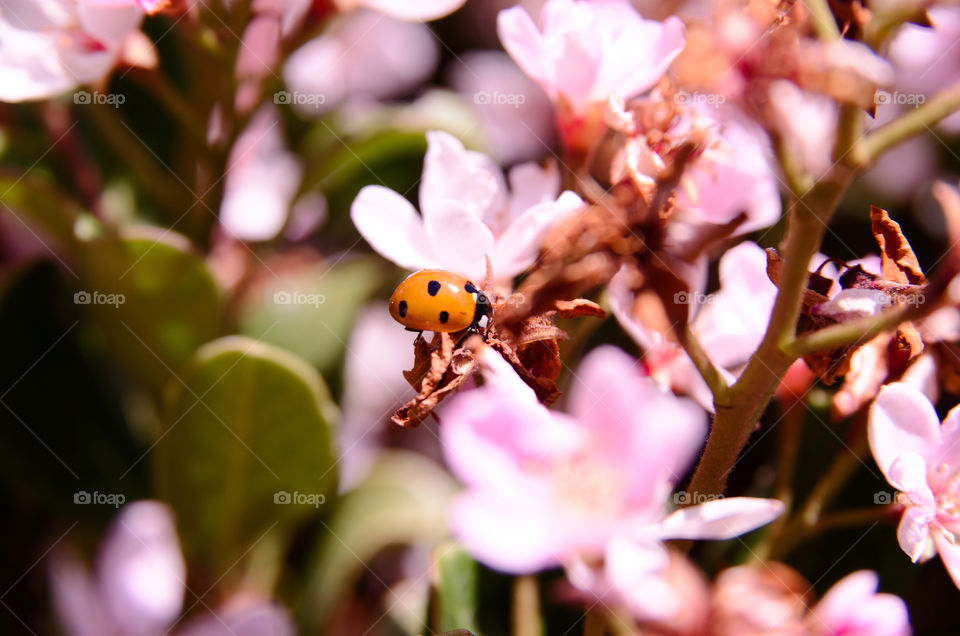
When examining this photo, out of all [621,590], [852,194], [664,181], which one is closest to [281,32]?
[664,181]

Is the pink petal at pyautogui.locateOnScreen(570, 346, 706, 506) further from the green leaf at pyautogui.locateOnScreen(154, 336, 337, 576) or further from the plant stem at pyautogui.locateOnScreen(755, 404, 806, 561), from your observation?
the green leaf at pyautogui.locateOnScreen(154, 336, 337, 576)

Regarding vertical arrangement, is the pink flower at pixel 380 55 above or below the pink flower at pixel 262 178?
above

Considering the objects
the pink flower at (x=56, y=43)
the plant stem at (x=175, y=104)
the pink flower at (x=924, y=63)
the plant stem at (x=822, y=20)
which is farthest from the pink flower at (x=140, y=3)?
the pink flower at (x=924, y=63)

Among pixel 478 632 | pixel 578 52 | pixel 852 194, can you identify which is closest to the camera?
pixel 578 52

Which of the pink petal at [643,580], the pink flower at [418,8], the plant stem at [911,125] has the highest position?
the plant stem at [911,125]

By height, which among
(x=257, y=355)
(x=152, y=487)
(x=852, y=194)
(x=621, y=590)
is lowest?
(x=152, y=487)

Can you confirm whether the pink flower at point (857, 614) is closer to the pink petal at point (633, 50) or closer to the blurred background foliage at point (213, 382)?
the blurred background foliage at point (213, 382)

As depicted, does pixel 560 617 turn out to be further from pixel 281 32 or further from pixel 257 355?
pixel 281 32

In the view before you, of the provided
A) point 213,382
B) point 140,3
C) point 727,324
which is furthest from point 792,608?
point 140,3
